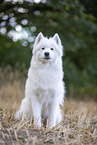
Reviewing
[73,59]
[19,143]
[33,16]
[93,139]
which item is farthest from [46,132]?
[73,59]

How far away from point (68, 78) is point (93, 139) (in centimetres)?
685

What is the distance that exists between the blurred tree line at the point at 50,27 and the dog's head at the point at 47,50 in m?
2.70

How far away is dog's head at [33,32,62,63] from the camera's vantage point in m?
3.24

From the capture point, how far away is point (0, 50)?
940cm

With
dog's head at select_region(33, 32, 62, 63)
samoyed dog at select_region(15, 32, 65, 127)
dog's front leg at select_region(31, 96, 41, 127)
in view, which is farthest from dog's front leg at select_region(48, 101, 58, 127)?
dog's head at select_region(33, 32, 62, 63)

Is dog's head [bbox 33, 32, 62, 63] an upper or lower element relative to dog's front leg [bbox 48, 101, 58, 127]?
upper

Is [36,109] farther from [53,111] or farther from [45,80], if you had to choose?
[45,80]

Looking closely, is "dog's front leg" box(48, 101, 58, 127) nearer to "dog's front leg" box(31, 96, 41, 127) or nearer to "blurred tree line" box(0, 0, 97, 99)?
"dog's front leg" box(31, 96, 41, 127)

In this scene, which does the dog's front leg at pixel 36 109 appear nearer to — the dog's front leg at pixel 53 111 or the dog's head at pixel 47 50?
the dog's front leg at pixel 53 111

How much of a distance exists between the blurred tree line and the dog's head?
106 inches

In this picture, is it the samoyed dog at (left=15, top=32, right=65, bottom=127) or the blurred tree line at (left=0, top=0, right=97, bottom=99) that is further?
the blurred tree line at (left=0, top=0, right=97, bottom=99)

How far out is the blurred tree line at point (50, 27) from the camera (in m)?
6.86

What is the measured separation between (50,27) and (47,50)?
478 cm

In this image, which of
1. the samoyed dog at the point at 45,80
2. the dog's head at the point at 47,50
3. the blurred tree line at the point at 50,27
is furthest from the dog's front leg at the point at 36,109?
the blurred tree line at the point at 50,27
